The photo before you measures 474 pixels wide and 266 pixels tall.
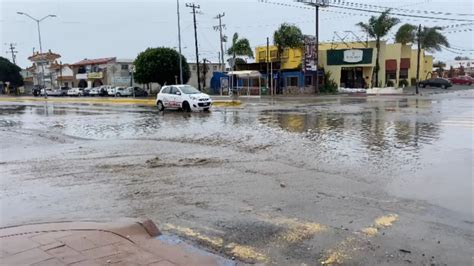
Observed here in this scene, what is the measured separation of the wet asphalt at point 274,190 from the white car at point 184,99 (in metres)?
12.4

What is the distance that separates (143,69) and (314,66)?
80.3ft

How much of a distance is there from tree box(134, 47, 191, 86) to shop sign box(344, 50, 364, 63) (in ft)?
75.1

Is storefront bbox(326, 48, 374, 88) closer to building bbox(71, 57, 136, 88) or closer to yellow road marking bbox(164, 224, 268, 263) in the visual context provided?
building bbox(71, 57, 136, 88)

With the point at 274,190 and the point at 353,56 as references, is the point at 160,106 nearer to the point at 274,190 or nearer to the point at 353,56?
the point at 274,190

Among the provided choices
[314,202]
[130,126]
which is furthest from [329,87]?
[314,202]

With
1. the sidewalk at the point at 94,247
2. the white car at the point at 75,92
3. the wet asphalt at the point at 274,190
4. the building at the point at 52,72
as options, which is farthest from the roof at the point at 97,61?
the sidewalk at the point at 94,247

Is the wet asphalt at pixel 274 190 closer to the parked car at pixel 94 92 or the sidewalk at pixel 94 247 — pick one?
the sidewalk at pixel 94 247

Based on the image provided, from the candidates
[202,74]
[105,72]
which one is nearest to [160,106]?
[202,74]

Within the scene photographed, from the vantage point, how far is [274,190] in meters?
7.94

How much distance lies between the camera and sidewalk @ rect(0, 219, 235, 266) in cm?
471

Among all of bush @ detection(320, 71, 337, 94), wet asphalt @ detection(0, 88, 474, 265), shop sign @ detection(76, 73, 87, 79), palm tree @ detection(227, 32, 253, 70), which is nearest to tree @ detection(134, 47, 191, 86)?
palm tree @ detection(227, 32, 253, 70)

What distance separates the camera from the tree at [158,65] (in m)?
66.1

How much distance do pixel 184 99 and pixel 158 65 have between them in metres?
39.3

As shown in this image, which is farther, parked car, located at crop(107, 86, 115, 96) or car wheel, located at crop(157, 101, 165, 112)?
parked car, located at crop(107, 86, 115, 96)
